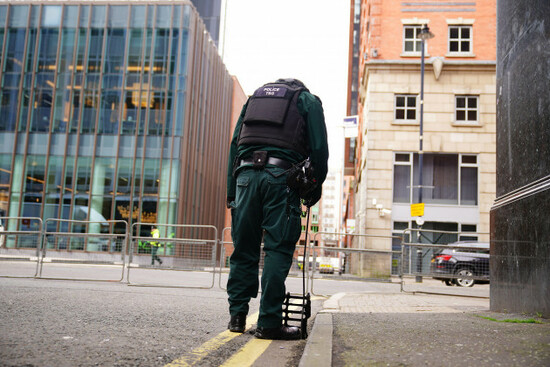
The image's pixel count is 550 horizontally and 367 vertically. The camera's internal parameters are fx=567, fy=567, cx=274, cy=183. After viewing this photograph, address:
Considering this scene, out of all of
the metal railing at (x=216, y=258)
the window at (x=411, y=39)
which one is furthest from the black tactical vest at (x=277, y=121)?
the window at (x=411, y=39)

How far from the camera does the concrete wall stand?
5.18 metres

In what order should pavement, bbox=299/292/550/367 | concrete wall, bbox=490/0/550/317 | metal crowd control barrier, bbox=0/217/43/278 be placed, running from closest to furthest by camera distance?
pavement, bbox=299/292/550/367 < concrete wall, bbox=490/0/550/317 < metal crowd control barrier, bbox=0/217/43/278

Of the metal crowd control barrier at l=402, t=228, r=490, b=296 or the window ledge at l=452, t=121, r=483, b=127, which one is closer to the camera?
the metal crowd control barrier at l=402, t=228, r=490, b=296

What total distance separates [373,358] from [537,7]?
13.5 ft

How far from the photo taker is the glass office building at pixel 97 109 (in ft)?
122

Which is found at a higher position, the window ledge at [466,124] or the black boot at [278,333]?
the window ledge at [466,124]

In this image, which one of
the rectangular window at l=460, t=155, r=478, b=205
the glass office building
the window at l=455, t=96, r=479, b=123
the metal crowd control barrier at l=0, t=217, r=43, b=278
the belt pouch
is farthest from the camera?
the glass office building

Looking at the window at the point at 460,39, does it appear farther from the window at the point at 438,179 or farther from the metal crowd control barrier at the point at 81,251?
the metal crowd control barrier at the point at 81,251

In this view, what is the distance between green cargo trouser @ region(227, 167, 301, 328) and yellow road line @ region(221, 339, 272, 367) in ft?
0.62

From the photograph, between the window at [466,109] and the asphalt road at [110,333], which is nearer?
the asphalt road at [110,333]

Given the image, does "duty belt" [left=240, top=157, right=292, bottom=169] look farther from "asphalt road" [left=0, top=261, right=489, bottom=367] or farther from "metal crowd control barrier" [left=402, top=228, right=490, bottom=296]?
"metal crowd control barrier" [left=402, top=228, right=490, bottom=296]

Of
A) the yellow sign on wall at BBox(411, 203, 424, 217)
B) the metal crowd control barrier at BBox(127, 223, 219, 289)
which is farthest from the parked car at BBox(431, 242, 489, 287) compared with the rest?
the yellow sign on wall at BBox(411, 203, 424, 217)

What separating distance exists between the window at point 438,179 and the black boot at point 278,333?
2397 cm

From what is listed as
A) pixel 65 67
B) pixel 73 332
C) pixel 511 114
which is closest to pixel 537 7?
pixel 511 114
